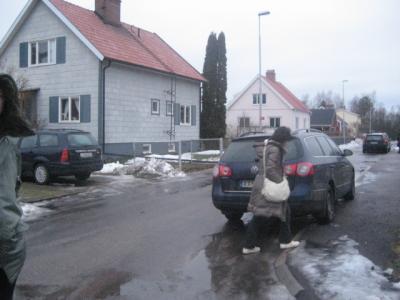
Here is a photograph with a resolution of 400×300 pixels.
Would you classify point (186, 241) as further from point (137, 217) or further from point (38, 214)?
point (38, 214)

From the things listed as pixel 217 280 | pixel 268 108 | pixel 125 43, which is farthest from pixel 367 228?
pixel 268 108

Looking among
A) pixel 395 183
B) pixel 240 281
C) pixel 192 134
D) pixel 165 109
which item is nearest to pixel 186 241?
pixel 240 281

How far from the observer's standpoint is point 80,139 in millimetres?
15180

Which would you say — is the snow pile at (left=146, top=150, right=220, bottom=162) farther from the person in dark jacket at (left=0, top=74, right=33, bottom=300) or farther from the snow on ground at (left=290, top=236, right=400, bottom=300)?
the person in dark jacket at (left=0, top=74, right=33, bottom=300)

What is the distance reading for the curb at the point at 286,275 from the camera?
519cm

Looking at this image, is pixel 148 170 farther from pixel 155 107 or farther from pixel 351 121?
pixel 351 121

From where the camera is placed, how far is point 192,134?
30906 millimetres

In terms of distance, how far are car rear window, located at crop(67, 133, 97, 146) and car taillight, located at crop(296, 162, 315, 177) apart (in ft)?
28.9

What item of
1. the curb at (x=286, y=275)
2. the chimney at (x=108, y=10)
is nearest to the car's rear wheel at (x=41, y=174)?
the curb at (x=286, y=275)

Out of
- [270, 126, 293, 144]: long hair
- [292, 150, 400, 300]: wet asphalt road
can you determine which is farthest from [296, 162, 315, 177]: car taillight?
[270, 126, 293, 144]: long hair

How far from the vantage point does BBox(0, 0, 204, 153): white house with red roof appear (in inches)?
935

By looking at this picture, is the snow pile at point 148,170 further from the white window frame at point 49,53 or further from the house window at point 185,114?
the house window at point 185,114

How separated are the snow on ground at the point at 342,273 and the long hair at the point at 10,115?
3.39 m

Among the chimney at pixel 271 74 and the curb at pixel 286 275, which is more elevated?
the chimney at pixel 271 74
